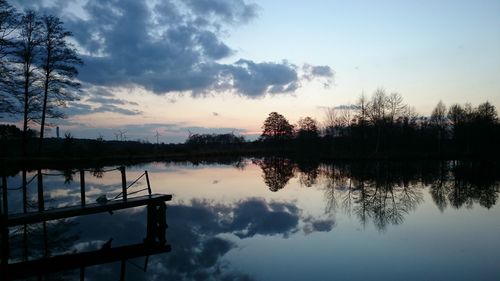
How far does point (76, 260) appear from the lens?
900 centimetres

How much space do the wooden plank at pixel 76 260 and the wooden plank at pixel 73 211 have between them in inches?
55.7

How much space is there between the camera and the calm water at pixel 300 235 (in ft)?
27.4

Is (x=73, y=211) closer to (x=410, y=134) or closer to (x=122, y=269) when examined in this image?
(x=122, y=269)

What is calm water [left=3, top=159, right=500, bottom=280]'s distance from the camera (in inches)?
328

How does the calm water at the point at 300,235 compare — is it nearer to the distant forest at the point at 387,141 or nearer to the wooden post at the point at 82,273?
the wooden post at the point at 82,273

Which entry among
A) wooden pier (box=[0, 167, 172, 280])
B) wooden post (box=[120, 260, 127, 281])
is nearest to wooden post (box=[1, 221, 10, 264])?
wooden pier (box=[0, 167, 172, 280])

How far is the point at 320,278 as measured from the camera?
309 inches

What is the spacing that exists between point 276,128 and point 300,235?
84.3 metres

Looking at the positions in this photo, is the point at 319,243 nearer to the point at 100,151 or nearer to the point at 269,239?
the point at 269,239

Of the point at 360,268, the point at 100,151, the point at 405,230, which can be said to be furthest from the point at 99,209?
the point at 100,151

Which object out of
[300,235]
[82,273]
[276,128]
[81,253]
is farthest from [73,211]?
[276,128]

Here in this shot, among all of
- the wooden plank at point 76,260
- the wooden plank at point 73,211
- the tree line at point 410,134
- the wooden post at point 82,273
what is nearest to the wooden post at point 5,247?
the wooden plank at point 73,211

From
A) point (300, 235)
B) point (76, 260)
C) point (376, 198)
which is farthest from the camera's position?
point (376, 198)

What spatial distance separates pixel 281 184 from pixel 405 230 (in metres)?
13.2
